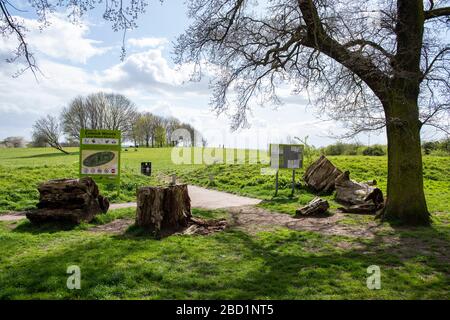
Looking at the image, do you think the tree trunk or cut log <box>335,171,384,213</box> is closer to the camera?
the tree trunk

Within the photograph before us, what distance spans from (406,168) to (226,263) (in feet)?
19.6

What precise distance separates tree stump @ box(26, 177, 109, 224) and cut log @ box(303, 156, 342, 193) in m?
9.10

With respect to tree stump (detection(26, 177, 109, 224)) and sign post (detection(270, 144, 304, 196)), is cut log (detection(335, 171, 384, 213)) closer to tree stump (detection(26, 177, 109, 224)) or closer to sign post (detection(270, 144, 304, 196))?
sign post (detection(270, 144, 304, 196))

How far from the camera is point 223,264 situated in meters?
6.57

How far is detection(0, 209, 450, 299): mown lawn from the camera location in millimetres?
5227

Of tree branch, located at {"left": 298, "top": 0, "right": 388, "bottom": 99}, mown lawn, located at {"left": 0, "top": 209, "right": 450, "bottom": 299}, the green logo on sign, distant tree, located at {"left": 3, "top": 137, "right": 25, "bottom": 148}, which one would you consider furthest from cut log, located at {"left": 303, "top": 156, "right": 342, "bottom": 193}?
distant tree, located at {"left": 3, "top": 137, "right": 25, "bottom": 148}

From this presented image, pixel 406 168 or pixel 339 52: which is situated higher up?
pixel 339 52

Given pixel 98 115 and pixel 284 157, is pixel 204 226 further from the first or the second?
pixel 98 115

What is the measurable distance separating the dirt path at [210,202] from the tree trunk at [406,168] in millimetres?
5053

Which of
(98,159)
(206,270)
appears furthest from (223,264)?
(98,159)

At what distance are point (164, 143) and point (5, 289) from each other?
248 ft

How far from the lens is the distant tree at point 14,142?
82562 millimetres

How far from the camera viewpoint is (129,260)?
6.55 metres

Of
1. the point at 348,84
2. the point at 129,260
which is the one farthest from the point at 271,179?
the point at 129,260
